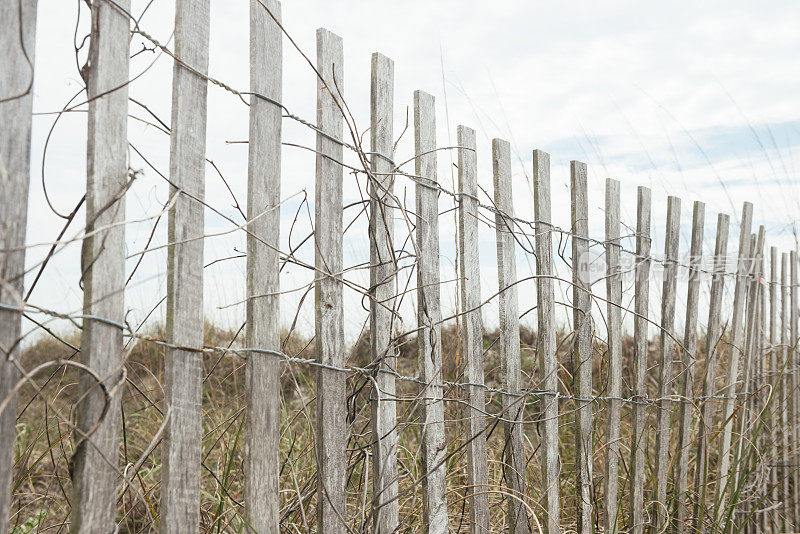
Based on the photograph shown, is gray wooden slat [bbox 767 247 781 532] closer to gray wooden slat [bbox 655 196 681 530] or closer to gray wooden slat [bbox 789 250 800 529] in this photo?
gray wooden slat [bbox 789 250 800 529]

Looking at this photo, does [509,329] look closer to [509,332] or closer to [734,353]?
[509,332]

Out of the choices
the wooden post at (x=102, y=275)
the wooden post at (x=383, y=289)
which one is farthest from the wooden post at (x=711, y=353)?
the wooden post at (x=102, y=275)

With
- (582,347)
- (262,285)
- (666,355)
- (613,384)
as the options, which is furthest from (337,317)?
(666,355)

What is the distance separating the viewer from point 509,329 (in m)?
2.26

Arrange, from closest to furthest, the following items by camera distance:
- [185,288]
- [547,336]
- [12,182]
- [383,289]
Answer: [12,182]
[185,288]
[383,289]
[547,336]

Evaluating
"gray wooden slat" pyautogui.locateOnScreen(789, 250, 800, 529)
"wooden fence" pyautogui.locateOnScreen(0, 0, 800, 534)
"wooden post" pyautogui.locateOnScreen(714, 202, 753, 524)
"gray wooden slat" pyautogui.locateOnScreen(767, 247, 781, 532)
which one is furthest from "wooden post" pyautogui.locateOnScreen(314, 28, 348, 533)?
"gray wooden slat" pyautogui.locateOnScreen(789, 250, 800, 529)

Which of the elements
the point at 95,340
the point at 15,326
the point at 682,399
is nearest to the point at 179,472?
the point at 95,340

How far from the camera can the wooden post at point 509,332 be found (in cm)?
222

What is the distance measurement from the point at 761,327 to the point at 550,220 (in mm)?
2205

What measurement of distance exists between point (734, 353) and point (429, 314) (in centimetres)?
238

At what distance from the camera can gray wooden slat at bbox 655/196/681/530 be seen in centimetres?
296

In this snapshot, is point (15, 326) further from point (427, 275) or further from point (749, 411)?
point (749, 411)

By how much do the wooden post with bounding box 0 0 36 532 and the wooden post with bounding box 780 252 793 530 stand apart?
377cm

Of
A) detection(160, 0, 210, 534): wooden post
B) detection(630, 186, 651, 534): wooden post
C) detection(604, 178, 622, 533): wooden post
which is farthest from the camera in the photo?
detection(630, 186, 651, 534): wooden post
